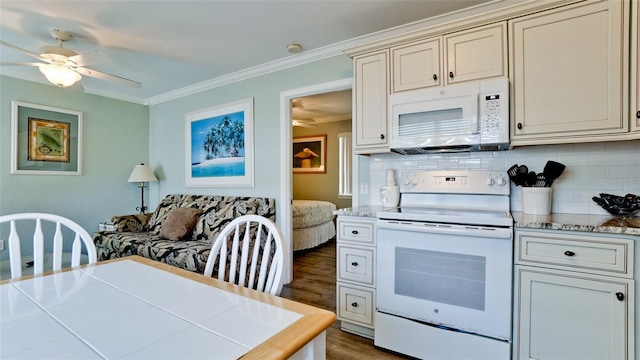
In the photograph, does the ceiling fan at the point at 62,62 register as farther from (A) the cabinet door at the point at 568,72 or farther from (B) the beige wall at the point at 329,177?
(B) the beige wall at the point at 329,177

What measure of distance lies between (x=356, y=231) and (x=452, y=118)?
1034mm

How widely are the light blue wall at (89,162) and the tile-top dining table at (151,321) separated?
3.58 m

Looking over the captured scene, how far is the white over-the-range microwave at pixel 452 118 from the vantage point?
75.7 inches

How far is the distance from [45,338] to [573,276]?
2.11 m

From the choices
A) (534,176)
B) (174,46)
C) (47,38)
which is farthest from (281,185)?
(47,38)

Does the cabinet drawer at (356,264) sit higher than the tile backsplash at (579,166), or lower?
lower

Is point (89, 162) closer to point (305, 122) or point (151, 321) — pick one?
point (305, 122)

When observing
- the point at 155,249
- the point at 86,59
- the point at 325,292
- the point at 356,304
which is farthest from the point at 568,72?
the point at 155,249

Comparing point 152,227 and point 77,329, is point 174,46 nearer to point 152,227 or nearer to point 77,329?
point 152,227

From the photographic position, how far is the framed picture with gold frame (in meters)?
3.58

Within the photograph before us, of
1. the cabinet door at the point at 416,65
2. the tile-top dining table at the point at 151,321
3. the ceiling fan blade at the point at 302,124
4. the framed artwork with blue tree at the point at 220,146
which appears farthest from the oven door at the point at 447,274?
the ceiling fan blade at the point at 302,124

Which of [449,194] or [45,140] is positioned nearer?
[449,194]

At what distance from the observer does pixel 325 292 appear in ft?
9.98

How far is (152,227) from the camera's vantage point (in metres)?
3.80
